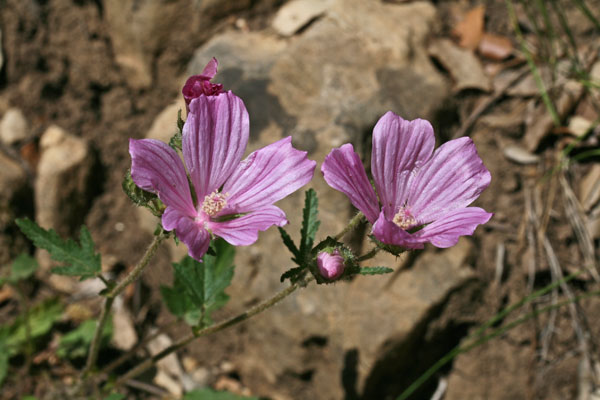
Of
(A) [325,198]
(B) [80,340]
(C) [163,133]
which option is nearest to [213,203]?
(A) [325,198]

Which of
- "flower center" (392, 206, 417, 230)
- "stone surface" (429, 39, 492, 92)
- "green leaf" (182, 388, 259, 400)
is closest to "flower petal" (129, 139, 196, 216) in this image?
"flower center" (392, 206, 417, 230)

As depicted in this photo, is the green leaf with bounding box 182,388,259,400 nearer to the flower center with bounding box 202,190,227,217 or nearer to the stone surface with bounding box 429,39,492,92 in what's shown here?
the flower center with bounding box 202,190,227,217

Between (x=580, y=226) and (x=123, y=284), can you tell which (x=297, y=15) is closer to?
(x=580, y=226)

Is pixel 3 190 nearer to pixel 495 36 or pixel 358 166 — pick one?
pixel 358 166

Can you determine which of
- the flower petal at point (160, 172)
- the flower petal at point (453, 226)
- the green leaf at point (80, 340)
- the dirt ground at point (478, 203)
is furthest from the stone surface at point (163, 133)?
the flower petal at point (453, 226)

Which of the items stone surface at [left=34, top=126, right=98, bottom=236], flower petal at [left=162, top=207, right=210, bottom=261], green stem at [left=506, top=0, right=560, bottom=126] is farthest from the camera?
green stem at [left=506, top=0, right=560, bottom=126]

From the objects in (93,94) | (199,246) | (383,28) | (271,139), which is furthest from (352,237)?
(93,94)
